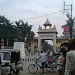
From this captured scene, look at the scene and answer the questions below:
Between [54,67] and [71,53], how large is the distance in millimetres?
13517

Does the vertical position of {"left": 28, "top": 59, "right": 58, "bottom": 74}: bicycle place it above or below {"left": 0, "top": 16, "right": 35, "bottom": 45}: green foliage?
below

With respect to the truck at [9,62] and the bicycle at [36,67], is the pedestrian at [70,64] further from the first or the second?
the bicycle at [36,67]

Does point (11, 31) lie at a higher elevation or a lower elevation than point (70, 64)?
higher

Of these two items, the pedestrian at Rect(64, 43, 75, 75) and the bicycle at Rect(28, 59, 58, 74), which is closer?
the pedestrian at Rect(64, 43, 75, 75)

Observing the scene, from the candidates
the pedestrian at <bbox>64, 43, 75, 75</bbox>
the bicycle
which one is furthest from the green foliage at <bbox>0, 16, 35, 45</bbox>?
the pedestrian at <bbox>64, 43, 75, 75</bbox>

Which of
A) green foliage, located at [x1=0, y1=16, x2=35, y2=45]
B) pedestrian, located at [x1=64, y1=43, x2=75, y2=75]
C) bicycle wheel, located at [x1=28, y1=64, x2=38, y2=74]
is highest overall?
green foliage, located at [x1=0, y1=16, x2=35, y2=45]

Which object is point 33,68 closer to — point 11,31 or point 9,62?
point 9,62

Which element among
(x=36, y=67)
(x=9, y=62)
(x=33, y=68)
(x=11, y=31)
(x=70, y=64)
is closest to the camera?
(x=70, y=64)

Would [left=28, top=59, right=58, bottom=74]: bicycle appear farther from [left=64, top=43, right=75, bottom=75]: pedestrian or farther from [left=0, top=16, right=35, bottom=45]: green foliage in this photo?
[left=0, top=16, right=35, bottom=45]: green foliage

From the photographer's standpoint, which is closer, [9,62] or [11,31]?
[9,62]

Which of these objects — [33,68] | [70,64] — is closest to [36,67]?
[33,68]

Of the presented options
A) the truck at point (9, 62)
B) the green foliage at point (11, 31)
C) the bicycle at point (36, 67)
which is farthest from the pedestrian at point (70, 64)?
the green foliage at point (11, 31)

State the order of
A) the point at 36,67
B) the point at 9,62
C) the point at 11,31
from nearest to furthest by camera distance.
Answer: the point at 9,62 → the point at 36,67 → the point at 11,31

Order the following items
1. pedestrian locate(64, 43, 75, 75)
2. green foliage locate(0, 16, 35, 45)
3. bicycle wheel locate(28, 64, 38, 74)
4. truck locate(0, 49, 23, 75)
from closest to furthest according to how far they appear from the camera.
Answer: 1. pedestrian locate(64, 43, 75, 75)
2. truck locate(0, 49, 23, 75)
3. bicycle wheel locate(28, 64, 38, 74)
4. green foliage locate(0, 16, 35, 45)
